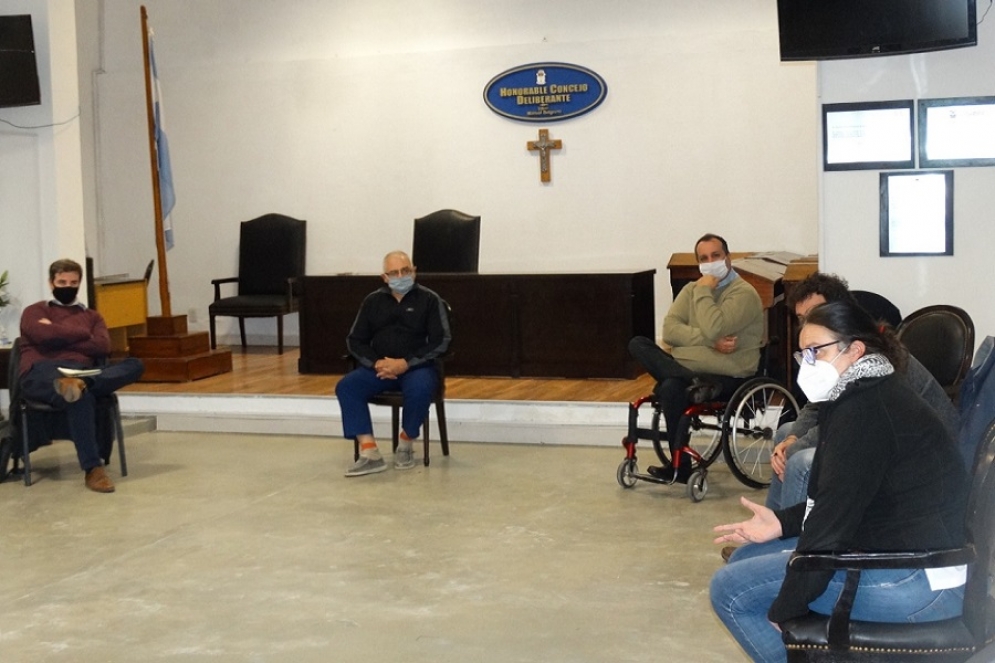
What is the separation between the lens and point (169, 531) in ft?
16.9

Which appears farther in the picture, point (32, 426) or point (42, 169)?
point (42, 169)

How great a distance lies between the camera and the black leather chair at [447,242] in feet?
30.3

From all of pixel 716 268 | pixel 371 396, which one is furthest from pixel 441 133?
pixel 716 268

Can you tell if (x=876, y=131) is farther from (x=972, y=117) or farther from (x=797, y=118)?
(x=797, y=118)

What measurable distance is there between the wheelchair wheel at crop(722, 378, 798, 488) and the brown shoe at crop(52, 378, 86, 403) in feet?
9.99

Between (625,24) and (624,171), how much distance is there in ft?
3.72

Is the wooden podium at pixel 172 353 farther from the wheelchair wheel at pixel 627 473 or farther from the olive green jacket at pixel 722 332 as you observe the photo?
the olive green jacket at pixel 722 332

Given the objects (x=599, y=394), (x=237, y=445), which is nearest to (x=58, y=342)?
(x=237, y=445)

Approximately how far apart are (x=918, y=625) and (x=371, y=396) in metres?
4.07

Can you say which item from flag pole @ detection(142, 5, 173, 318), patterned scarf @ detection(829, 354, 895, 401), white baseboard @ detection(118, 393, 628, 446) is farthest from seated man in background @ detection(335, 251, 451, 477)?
patterned scarf @ detection(829, 354, 895, 401)

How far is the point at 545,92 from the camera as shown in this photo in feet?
32.3

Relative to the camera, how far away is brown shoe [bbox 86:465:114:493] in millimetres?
5930

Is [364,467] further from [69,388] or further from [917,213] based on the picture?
[917,213]

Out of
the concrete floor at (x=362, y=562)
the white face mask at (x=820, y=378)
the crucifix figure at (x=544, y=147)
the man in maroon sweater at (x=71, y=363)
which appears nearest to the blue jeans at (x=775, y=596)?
the white face mask at (x=820, y=378)
